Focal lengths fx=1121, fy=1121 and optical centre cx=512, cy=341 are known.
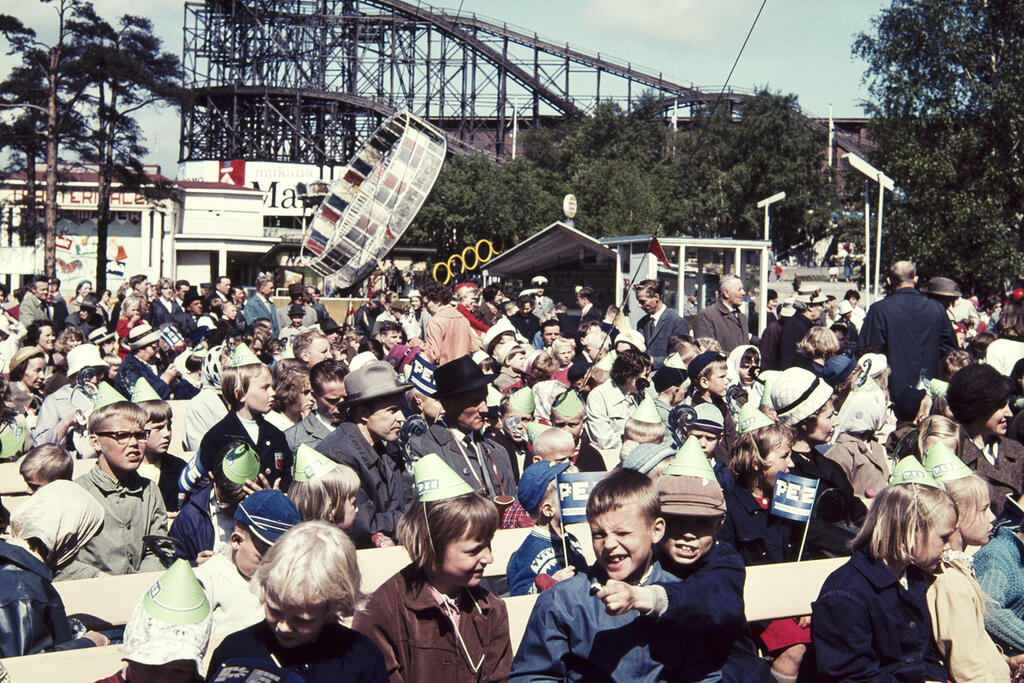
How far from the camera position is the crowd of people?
3.05 metres

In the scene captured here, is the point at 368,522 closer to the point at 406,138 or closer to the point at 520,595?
the point at 520,595

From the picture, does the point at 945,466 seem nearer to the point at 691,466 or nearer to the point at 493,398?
the point at 691,466

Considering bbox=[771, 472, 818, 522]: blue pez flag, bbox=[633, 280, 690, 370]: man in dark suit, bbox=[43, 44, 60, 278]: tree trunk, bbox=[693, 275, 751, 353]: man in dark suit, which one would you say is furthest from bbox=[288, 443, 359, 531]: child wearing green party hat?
bbox=[43, 44, 60, 278]: tree trunk

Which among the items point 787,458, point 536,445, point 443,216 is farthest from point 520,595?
point 443,216

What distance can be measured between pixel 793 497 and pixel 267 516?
1979 mm

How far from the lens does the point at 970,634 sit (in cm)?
393

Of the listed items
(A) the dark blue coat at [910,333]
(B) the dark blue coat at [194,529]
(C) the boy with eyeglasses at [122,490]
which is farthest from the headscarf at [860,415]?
(C) the boy with eyeglasses at [122,490]

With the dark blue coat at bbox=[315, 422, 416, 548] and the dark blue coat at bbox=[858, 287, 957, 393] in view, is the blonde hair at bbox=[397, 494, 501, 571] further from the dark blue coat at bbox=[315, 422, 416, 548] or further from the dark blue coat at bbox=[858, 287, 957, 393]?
the dark blue coat at bbox=[858, 287, 957, 393]

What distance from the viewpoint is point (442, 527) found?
3342mm

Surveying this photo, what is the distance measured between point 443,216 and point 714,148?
662 inches

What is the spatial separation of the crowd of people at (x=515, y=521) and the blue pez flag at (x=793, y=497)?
0.25 meters

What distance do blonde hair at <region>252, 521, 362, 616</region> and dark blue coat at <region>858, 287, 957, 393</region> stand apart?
6.51m

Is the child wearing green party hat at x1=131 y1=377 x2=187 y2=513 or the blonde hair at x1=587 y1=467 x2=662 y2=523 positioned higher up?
the blonde hair at x1=587 y1=467 x2=662 y2=523

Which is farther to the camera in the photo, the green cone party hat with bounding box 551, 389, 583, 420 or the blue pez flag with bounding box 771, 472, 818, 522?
the green cone party hat with bounding box 551, 389, 583, 420
